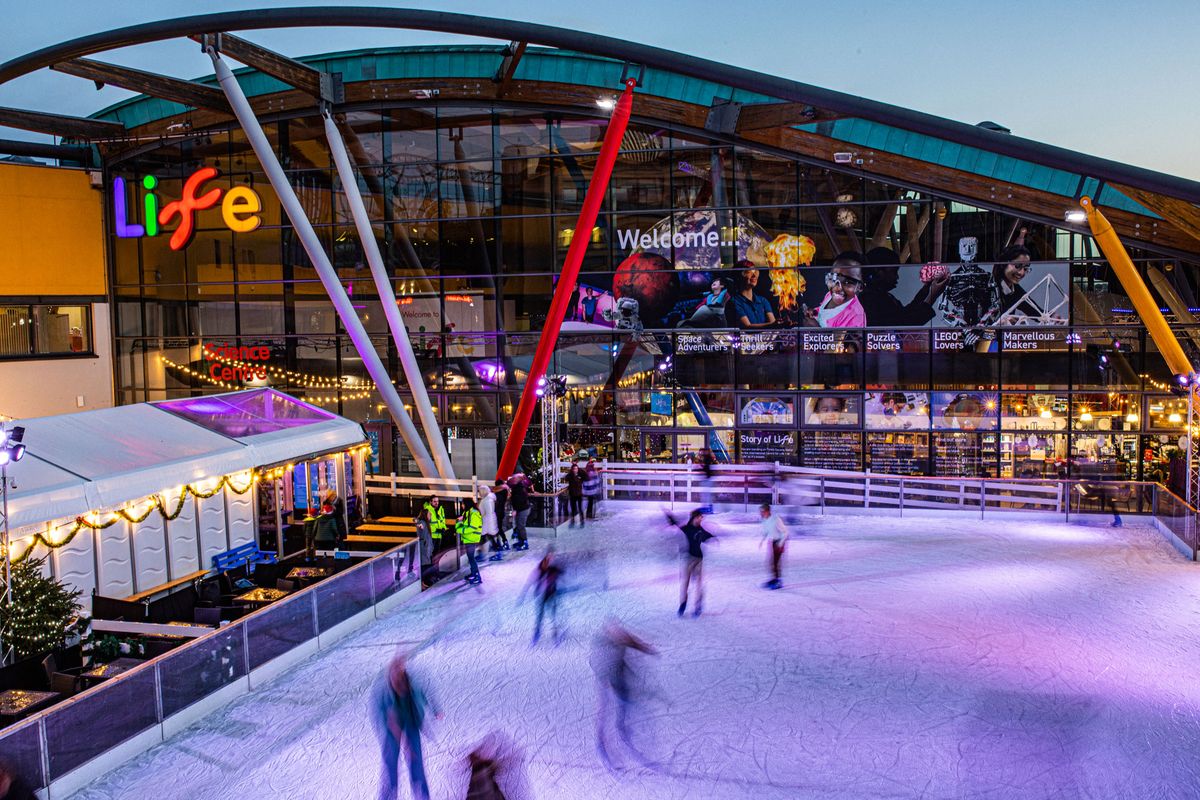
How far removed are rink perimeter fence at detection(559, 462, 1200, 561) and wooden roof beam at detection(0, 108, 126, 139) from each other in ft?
50.1

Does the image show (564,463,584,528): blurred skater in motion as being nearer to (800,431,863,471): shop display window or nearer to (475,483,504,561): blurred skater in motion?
(475,483,504,561): blurred skater in motion

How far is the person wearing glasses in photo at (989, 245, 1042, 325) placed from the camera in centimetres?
1942

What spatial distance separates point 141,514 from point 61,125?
15.0 meters

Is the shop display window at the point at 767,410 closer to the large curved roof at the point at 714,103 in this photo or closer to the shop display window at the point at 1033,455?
the shop display window at the point at 1033,455

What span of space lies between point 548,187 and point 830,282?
6.98 metres

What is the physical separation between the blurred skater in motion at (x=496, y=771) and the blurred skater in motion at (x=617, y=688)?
79 centimetres

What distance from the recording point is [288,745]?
341 inches

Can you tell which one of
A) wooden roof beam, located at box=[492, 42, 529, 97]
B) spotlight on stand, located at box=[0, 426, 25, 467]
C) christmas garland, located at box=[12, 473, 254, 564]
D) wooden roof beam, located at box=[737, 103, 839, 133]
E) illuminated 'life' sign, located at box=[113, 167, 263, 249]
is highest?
wooden roof beam, located at box=[492, 42, 529, 97]

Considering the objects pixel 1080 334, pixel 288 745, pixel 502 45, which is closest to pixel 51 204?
pixel 502 45

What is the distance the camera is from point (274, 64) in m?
18.3

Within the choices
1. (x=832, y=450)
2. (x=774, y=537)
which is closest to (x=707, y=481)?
(x=832, y=450)

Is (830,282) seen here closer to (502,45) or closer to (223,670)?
(502,45)

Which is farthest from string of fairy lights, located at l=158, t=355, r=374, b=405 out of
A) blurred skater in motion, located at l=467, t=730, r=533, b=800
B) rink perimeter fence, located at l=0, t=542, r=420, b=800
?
blurred skater in motion, located at l=467, t=730, r=533, b=800

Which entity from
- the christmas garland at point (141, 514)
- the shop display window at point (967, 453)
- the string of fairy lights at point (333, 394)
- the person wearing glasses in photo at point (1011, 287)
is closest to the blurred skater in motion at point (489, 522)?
the christmas garland at point (141, 514)
